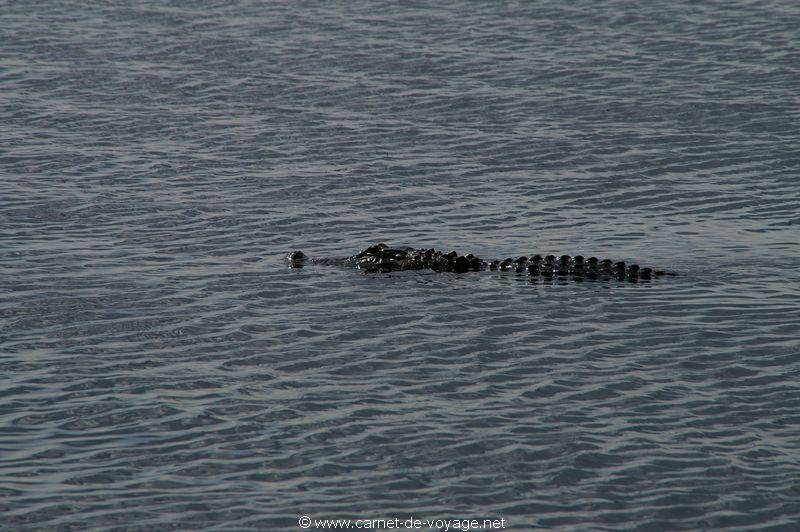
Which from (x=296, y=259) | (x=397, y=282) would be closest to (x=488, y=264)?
(x=397, y=282)

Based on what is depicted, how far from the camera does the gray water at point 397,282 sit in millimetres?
13219

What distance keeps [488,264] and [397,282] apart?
1.62 meters

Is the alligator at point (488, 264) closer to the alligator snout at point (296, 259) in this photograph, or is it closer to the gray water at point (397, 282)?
the alligator snout at point (296, 259)

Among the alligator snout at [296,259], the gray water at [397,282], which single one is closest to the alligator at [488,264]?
the alligator snout at [296,259]

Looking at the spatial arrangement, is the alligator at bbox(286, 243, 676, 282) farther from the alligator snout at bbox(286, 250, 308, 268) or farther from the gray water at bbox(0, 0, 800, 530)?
the gray water at bbox(0, 0, 800, 530)

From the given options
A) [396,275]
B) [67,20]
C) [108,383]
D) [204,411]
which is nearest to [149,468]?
[204,411]

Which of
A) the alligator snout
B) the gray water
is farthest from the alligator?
the gray water

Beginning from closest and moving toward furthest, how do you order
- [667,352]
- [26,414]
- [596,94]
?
1. [26,414]
2. [667,352]
3. [596,94]

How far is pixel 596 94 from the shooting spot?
3284cm

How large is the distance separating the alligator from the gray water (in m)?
0.28

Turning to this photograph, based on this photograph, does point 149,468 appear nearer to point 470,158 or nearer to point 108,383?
point 108,383

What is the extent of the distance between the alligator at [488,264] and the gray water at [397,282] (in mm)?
283

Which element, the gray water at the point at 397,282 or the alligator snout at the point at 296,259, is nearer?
the gray water at the point at 397,282

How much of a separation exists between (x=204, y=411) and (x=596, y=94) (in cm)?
2054
